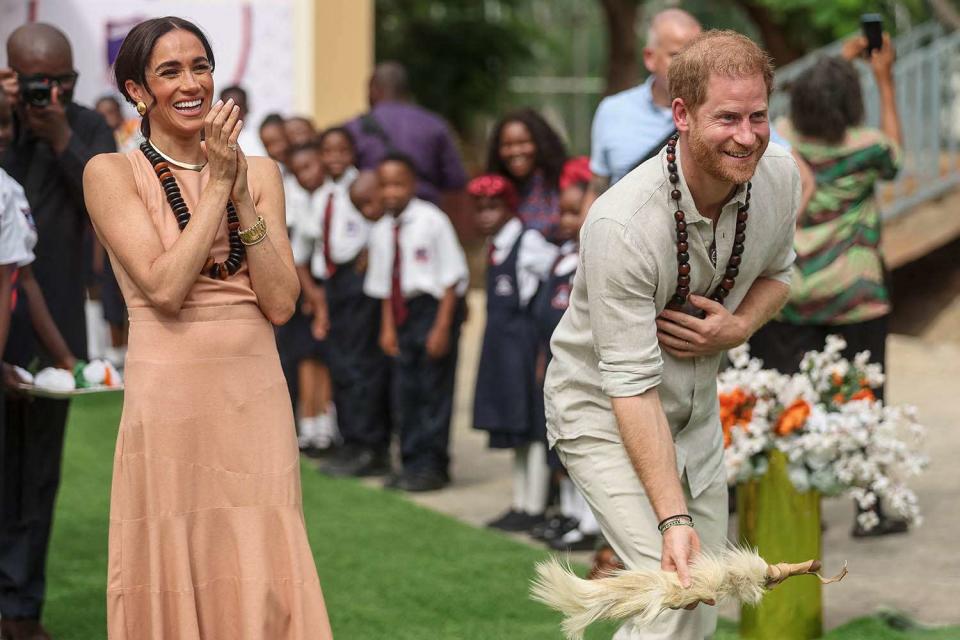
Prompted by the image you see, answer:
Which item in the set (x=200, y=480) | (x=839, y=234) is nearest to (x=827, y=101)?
(x=839, y=234)

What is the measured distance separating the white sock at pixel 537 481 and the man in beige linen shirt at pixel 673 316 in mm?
3697

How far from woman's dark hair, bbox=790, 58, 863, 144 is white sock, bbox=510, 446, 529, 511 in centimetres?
220

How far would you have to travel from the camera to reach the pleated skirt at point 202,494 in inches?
157

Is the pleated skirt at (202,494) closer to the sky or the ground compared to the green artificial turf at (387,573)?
closer to the sky

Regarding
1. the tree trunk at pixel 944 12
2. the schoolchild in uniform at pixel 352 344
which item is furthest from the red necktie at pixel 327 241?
the tree trunk at pixel 944 12

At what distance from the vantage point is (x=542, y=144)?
26.2 feet

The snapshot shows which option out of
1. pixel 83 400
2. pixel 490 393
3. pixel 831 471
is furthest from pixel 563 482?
pixel 83 400

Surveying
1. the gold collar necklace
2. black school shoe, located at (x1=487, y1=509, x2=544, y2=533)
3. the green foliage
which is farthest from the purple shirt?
the green foliage

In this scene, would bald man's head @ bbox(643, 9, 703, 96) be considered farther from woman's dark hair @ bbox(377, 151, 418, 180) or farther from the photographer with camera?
woman's dark hair @ bbox(377, 151, 418, 180)

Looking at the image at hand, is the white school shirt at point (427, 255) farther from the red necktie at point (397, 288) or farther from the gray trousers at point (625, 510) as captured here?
the gray trousers at point (625, 510)

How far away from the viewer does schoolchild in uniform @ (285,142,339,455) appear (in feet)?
32.6

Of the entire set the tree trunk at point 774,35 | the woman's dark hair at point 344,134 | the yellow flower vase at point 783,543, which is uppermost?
the tree trunk at point 774,35

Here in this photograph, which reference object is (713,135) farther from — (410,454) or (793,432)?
(410,454)

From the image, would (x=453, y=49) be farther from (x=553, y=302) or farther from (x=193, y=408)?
(x=193, y=408)
